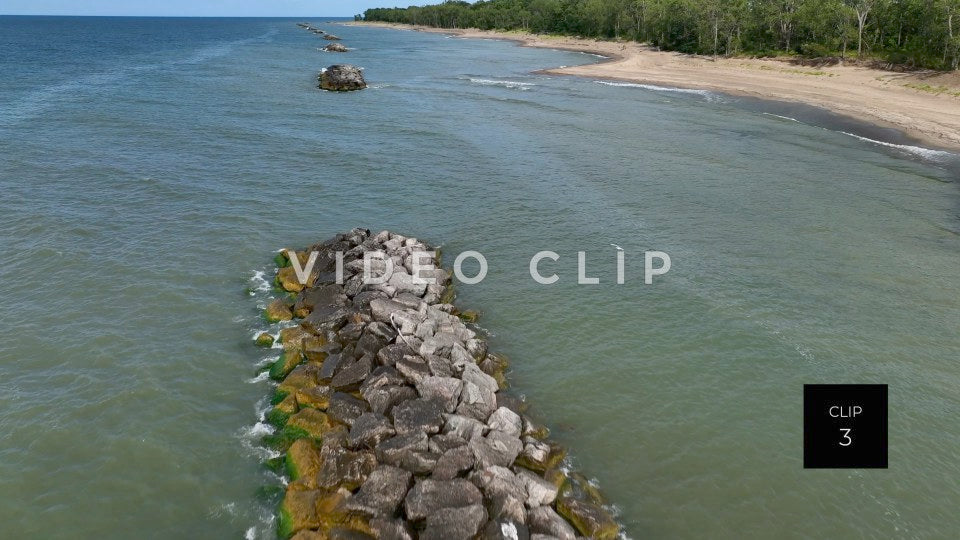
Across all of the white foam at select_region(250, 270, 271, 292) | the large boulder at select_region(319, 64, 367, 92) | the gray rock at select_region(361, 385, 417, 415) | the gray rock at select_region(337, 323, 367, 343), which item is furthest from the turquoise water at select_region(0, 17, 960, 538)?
the large boulder at select_region(319, 64, 367, 92)

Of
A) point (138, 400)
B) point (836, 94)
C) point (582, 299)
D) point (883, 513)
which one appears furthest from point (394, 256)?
point (836, 94)

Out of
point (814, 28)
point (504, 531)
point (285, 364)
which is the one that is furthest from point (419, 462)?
point (814, 28)

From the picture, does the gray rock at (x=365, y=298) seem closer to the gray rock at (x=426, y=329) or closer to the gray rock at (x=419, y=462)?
the gray rock at (x=426, y=329)

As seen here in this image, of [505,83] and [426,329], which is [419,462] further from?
[505,83]

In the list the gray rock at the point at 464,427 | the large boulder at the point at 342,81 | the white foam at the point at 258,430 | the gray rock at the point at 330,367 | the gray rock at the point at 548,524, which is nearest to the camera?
the gray rock at the point at 548,524

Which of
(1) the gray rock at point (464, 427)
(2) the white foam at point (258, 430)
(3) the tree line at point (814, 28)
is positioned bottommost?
(2) the white foam at point (258, 430)

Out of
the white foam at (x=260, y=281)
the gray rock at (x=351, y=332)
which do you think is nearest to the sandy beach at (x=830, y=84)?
the gray rock at (x=351, y=332)

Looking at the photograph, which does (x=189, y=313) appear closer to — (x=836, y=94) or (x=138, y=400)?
(x=138, y=400)
